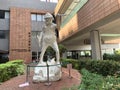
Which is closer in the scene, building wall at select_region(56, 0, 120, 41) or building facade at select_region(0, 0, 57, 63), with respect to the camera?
building wall at select_region(56, 0, 120, 41)

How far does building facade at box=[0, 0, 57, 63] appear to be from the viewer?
2281cm

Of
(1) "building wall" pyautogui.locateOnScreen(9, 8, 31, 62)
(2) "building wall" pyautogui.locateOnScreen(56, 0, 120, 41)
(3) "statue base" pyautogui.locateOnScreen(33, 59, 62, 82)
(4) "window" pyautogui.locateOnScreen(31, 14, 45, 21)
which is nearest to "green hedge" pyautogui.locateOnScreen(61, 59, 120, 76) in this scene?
(2) "building wall" pyautogui.locateOnScreen(56, 0, 120, 41)

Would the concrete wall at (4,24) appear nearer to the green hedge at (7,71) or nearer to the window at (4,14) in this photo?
the window at (4,14)

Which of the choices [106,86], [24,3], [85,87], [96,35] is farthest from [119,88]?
[24,3]

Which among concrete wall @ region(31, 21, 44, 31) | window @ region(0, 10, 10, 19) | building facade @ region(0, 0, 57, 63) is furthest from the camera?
concrete wall @ region(31, 21, 44, 31)

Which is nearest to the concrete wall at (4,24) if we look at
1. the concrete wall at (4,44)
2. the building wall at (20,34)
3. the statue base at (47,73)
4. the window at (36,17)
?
the building wall at (20,34)

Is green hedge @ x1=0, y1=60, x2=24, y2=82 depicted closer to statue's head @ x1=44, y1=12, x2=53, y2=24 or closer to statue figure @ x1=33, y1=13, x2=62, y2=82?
statue figure @ x1=33, y1=13, x2=62, y2=82

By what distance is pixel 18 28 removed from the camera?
2328cm

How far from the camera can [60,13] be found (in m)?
19.6

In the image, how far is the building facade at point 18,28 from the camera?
2281cm

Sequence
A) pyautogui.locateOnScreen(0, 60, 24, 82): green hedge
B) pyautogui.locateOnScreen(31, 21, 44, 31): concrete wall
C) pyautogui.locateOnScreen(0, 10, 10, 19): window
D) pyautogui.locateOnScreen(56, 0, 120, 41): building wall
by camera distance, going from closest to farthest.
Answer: pyautogui.locateOnScreen(56, 0, 120, 41): building wall < pyautogui.locateOnScreen(0, 60, 24, 82): green hedge < pyautogui.locateOnScreen(0, 10, 10, 19): window < pyautogui.locateOnScreen(31, 21, 44, 31): concrete wall

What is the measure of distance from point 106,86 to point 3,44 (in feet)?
72.1

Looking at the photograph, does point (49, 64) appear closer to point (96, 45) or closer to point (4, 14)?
point (96, 45)

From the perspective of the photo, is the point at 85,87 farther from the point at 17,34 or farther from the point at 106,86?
the point at 17,34
